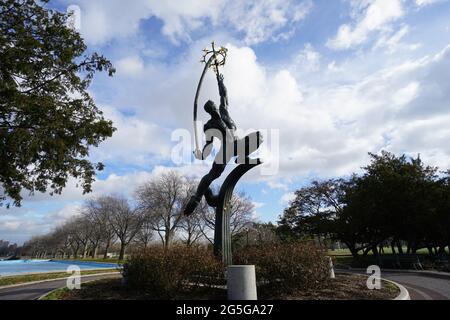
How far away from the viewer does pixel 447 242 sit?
21781 mm

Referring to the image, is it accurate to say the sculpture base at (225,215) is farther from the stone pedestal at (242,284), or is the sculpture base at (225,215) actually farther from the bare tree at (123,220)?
the bare tree at (123,220)

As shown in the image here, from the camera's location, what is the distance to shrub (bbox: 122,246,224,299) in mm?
8375

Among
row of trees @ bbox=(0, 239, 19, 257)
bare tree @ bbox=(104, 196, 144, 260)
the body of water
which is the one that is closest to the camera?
the body of water

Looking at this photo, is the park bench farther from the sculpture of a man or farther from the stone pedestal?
the stone pedestal

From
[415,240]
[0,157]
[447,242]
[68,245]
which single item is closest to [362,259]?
[415,240]

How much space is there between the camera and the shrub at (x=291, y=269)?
8.10 m

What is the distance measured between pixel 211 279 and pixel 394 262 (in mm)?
16335

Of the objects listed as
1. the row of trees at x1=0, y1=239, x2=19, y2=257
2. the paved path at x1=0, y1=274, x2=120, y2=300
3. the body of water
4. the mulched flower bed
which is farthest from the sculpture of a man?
the row of trees at x1=0, y1=239, x2=19, y2=257

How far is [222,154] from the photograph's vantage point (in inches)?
435

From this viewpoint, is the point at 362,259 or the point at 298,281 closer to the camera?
the point at 298,281

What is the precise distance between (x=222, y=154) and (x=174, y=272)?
4328 mm

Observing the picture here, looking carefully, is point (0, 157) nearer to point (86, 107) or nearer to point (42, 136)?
point (42, 136)

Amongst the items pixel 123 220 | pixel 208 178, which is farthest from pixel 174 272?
pixel 123 220

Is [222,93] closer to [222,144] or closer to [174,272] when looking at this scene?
[222,144]
